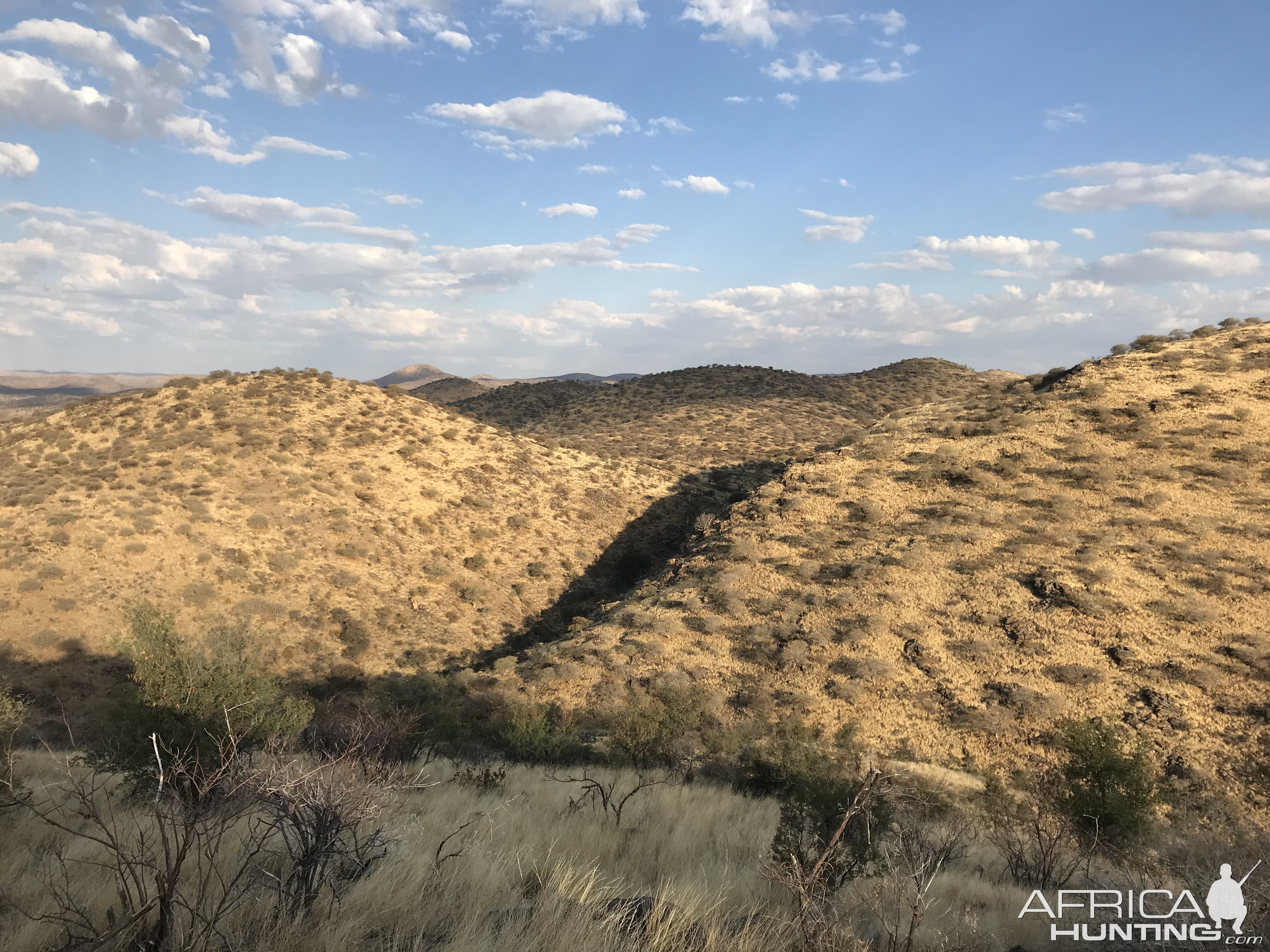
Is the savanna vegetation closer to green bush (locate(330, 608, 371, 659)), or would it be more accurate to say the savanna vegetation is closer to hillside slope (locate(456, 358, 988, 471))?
green bush (locate(330, 608, 371, 659))

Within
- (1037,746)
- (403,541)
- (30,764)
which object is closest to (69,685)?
(30,764)

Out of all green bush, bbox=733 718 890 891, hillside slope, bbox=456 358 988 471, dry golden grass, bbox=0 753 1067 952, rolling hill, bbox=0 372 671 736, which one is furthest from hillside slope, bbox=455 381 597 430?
dry golden grass, bbox=0 753 1067 952

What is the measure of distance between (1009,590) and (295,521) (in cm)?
2982

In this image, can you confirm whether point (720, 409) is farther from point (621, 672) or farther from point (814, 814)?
point (814, 814)

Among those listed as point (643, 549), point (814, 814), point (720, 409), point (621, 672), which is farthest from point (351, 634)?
point (720, 409)

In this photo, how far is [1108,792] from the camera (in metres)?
11.1

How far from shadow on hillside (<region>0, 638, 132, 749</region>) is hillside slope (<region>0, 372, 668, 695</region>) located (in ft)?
1.59

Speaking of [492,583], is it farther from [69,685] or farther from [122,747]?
[122,747]

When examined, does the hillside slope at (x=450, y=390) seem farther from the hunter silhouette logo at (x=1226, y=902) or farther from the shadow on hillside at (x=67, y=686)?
the hunter silhouette logo at (x=1226, y=902)

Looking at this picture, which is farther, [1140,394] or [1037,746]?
[1140,394]

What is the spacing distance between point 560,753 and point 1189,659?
16.7 meters

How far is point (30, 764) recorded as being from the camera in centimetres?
1271

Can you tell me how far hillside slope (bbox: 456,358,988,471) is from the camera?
58562 millimetres

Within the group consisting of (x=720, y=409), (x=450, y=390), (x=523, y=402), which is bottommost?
(x=720, y=409)
